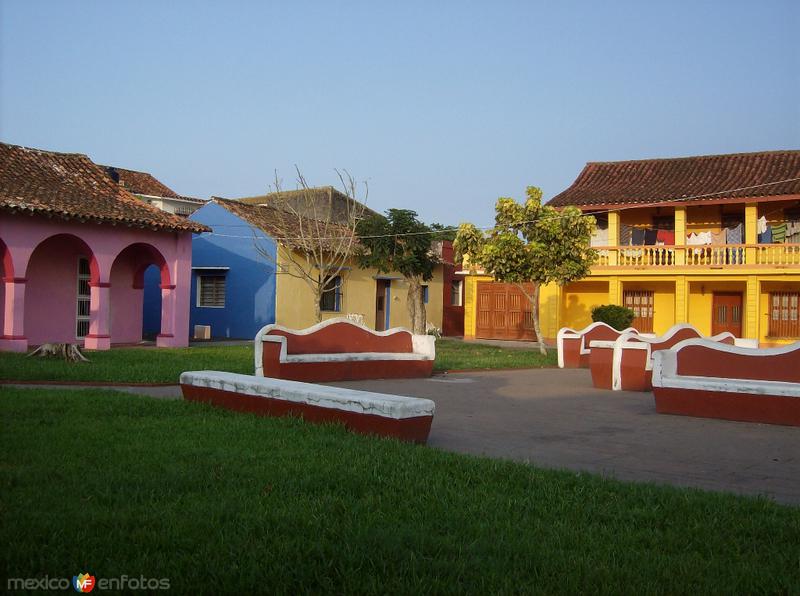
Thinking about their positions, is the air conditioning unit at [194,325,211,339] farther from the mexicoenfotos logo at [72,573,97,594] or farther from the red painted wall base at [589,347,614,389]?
the mexicoenfotos logo at [72,573,97,594]

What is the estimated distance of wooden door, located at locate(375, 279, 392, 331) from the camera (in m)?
33.3

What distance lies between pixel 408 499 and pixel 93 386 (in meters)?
8.02

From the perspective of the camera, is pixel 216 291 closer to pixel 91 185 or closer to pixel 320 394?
pixel 91 185

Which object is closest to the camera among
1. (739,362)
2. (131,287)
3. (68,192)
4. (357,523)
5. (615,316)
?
(357,523)

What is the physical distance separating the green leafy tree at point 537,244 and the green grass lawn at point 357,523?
15.4 meters

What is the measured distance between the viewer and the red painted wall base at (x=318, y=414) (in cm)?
752

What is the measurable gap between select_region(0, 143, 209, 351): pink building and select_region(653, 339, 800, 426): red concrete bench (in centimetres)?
1420

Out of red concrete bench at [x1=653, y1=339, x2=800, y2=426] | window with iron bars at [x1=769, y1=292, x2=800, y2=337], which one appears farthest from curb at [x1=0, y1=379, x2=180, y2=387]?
window with iron bars at [x1=769, y1=292, x2=800, y2=337]

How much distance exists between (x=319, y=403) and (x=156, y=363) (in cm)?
844

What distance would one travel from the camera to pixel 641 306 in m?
29.9

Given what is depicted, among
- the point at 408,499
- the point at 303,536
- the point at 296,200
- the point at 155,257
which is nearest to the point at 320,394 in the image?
the point at 408,499

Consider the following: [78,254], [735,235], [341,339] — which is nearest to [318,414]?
[341,339]

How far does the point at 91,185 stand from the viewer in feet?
72.1

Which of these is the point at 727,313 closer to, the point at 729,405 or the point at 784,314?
the point at 784,314
